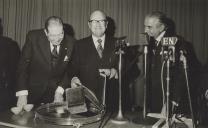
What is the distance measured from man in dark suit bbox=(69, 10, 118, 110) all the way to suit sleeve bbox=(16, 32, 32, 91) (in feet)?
1.98

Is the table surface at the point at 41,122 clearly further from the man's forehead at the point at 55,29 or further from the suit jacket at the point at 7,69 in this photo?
the suit jacket at the point at 7,69

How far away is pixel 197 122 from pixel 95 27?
1.99 metres

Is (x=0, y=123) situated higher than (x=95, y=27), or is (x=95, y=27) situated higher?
(x=95, y=27)

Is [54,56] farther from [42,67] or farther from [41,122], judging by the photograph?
[41,122]

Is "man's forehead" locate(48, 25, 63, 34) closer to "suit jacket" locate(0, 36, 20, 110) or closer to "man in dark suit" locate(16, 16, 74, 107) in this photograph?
"man in dark suit" locate(16, 16, 74, 107)

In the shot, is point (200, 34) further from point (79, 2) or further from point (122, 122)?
point (122, 122)

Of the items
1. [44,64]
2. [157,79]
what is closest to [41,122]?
[44,64]

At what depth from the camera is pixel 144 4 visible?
602cm

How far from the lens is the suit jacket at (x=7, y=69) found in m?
5.64

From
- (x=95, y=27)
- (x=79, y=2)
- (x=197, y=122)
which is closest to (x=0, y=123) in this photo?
(x=197, y=122)

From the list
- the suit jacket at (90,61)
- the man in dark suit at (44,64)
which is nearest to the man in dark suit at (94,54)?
the suit jacket at (90,61)

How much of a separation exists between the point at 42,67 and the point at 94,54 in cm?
74

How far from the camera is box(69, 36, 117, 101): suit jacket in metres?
4.27

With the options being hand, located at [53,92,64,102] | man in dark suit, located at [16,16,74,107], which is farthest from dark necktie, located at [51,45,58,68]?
hand, located at [53,92,64,102]
